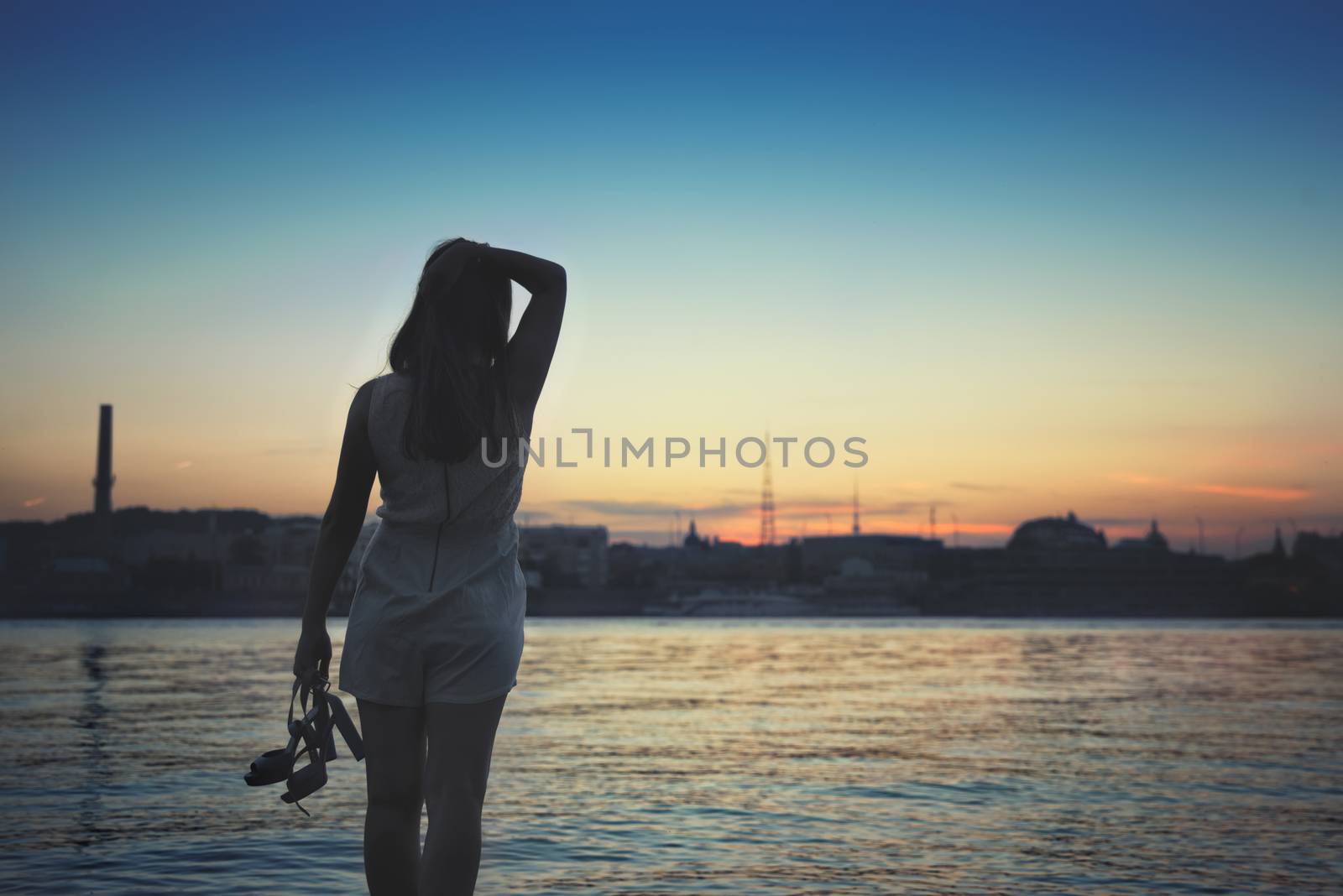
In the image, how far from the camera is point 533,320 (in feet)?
7.67

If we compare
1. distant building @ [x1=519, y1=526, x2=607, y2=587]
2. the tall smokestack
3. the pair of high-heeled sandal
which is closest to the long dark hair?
the pair of high-heeled sandal

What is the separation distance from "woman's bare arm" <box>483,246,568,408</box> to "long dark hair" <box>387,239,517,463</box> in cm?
3

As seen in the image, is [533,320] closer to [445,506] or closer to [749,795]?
[445,506]

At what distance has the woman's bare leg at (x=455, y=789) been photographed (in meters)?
2.13

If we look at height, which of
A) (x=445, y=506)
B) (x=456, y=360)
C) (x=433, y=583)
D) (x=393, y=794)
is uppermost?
→ (x=456, y=360)

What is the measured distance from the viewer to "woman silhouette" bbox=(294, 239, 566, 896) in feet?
7.04

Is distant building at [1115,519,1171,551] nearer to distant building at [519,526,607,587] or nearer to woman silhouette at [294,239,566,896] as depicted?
distant building at [519,526,607,587]

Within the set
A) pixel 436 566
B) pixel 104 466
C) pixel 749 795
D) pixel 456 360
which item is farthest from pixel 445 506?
pixel 104 466

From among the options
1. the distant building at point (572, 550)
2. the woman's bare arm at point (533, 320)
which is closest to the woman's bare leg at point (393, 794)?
the woman's bare arm at point (533, 320)

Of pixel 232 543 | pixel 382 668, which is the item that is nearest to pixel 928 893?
pixel 382 668

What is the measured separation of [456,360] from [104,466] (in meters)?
106

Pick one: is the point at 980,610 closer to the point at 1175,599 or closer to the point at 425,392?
the point at 1175,599

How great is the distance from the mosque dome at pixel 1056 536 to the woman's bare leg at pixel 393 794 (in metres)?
137

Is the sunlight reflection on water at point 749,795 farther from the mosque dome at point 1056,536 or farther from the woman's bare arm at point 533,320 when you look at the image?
the mosque dome at point 1056,536
